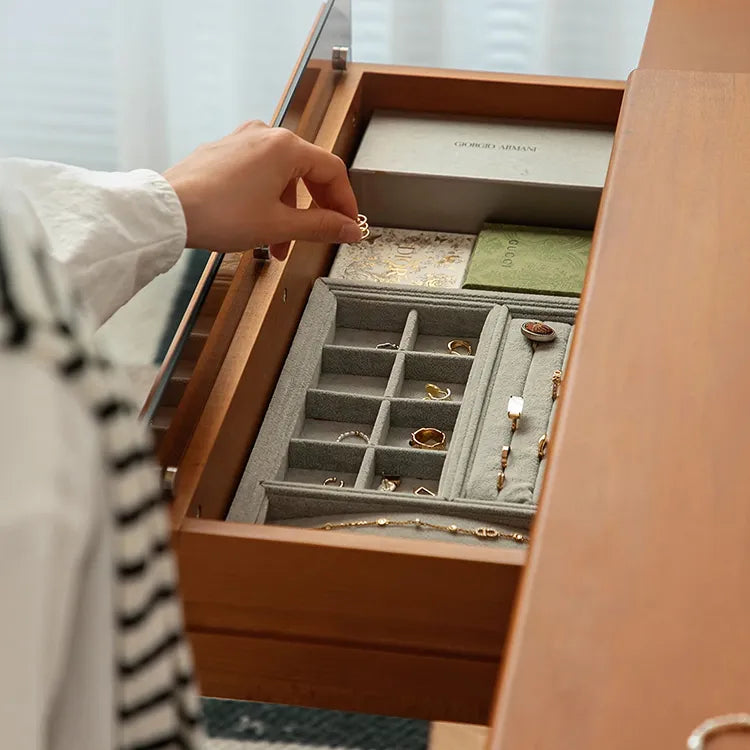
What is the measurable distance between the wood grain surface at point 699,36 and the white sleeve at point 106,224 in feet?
1.52

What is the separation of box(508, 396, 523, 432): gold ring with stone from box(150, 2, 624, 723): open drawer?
17cm

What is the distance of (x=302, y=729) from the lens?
3.22 ft

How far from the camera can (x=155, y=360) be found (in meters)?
0.89

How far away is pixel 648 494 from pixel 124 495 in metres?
0.32

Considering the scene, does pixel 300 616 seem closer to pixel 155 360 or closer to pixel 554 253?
pixel 155 360

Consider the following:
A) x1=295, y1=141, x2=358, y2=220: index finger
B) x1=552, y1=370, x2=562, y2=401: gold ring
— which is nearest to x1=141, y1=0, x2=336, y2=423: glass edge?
x1=295, y1=141, x2=358, y2=220: index finger

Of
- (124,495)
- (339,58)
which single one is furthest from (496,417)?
(124,495)

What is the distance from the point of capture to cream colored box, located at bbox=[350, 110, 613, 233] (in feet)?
4.51

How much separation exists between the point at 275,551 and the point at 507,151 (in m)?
0.74

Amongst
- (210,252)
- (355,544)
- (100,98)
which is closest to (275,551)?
(355,544)

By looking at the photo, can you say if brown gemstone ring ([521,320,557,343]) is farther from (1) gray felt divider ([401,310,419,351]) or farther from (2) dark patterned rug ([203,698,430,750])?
(2) dark patterned rug ([203,698,430,750])

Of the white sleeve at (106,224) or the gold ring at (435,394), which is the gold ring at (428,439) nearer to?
the gold ring at (435,394)

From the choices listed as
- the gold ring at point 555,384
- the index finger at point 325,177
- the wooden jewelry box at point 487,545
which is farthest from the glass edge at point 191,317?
the gold ring at point 555,384

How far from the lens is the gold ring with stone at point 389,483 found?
1.06 meters
